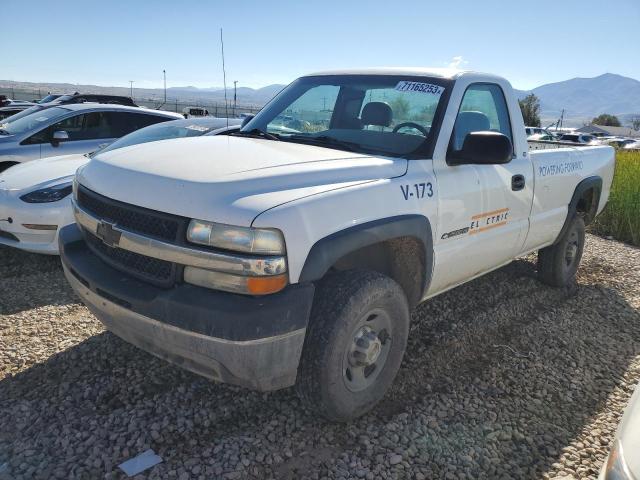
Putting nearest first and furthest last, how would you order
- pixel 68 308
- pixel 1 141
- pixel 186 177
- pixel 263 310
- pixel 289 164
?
1. pixel 263 310
2. pixel 186 177
3. pixel 289 164
4. pixel 68 308
5. pixel 1 141

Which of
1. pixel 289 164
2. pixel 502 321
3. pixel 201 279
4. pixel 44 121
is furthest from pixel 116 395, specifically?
pixel 44 121

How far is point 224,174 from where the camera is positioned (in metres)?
2.41

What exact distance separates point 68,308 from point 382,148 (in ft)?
9.04

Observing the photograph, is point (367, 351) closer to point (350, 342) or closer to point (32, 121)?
point (350, 342)

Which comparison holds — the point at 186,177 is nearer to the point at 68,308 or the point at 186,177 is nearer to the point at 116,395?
the point at 116,395

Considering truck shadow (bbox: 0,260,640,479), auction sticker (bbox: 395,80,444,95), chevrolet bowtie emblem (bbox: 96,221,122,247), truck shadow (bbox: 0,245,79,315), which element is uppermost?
auction sticker (bbox: 395,80,444,95)

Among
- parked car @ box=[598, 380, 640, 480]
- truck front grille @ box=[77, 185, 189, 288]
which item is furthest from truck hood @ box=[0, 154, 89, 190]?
parked car @ box=[598, 380, 640, 480]

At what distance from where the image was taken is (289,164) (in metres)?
2.63

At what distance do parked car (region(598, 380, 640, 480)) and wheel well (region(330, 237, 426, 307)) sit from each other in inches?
54.5

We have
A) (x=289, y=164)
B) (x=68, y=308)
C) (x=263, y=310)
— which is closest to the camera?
(x=263, y=310)

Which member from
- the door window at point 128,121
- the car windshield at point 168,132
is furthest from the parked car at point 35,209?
the door window at point 128,121

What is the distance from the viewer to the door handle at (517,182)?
12.1 ft

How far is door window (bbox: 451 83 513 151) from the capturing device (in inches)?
132

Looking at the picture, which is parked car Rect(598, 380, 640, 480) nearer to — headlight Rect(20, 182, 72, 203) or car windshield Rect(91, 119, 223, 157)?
headlight Rect(20, 182, 72, 203)
